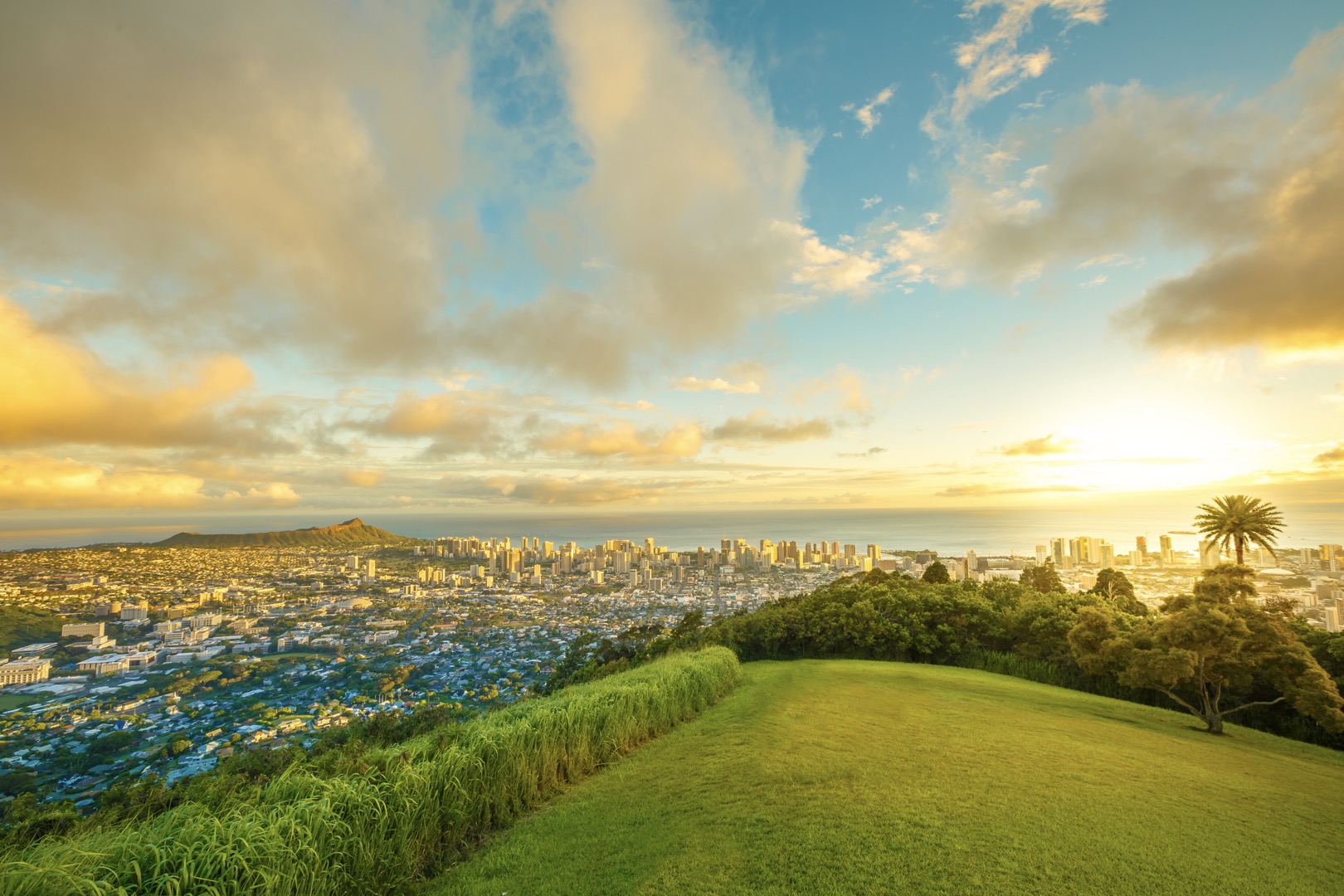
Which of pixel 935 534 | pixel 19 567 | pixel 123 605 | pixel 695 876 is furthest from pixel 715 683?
pixel 935 534

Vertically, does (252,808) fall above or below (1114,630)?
above

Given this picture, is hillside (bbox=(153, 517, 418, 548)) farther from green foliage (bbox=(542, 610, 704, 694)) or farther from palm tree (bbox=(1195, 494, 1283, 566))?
palm tree (bbox=(1195, 494, 1283, 566))

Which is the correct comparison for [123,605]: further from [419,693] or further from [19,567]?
[419,693]

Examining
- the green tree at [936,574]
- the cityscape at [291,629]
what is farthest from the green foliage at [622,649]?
the green tree at [936,574]

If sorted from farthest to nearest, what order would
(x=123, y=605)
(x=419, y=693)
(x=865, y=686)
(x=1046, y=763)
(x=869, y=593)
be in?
(x=123, y=605)
(x=869, y=593)
(x=419, y=693)
(x=865, y=686)
(x=1046, y=763)

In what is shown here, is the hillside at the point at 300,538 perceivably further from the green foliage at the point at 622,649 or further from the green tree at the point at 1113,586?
the green tree at the point at 1113,586

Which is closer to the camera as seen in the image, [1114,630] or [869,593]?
[1114,630]

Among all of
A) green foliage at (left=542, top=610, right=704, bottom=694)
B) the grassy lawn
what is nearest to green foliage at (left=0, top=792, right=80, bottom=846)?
the grassy lawn
